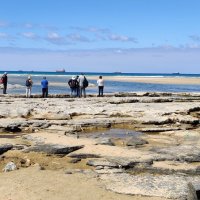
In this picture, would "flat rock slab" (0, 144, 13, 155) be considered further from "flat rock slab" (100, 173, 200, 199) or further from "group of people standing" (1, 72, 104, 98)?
"group of people standing" (1, 72, 104, 98)

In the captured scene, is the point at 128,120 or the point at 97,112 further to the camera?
the point at 97,112

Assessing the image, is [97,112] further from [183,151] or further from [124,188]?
[124,188]

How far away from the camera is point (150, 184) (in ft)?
28.2

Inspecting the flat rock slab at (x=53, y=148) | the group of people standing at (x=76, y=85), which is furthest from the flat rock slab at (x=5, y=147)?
the group of people standing at (x=76, y=85)

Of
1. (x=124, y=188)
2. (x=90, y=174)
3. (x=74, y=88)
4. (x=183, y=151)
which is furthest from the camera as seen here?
(x=74, y=88)

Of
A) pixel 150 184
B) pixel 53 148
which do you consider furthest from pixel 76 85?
pixel 150 184

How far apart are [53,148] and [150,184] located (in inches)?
134

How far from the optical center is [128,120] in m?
15.9

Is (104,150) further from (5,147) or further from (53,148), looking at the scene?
(5,147)

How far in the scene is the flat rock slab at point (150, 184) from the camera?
26.6 feet

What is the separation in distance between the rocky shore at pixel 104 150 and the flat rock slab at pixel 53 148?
3 centimetres

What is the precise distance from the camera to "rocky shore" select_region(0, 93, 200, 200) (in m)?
8.37

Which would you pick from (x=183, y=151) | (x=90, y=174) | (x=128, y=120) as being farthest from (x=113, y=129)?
(x=90, y=174)

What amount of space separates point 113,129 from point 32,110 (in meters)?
4.07
